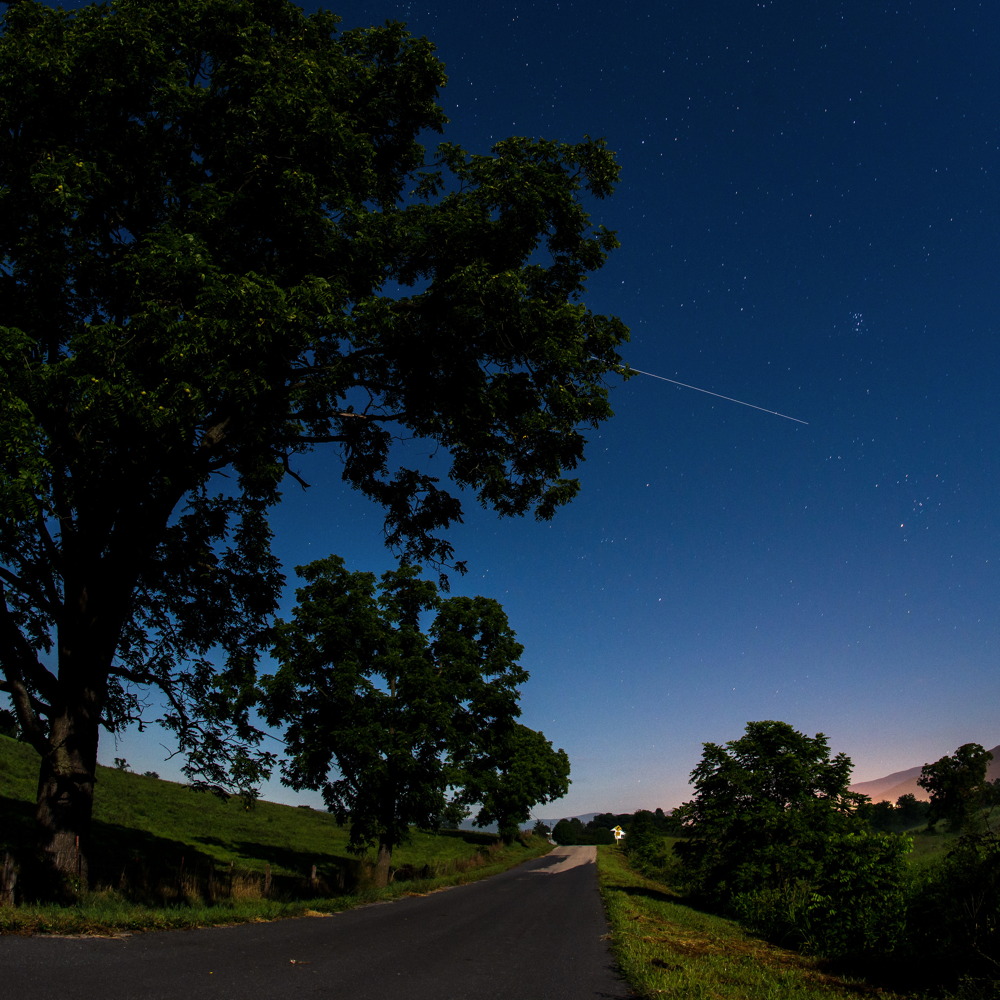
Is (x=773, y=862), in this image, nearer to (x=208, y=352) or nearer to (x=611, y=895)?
(x=611, y=895)

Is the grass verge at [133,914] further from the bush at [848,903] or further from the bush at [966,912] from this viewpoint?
the bush at [966,912]

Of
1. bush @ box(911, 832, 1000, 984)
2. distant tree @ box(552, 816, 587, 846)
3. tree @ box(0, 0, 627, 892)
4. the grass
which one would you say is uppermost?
tree @ box(0, 0, 627, 892)

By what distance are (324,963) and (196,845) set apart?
78.5ft

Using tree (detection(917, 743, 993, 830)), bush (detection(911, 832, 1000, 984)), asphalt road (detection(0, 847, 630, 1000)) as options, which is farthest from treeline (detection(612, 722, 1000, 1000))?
tree (detection(917, 743, 993, 830))

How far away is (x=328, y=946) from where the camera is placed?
8.95 meters

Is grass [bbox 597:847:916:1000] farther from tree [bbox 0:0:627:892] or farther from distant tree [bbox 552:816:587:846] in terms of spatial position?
distant tree [bbox 552:816:587:846]

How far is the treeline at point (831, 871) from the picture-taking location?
299 inches

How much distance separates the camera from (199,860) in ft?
73.1

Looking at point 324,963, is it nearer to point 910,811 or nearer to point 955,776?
point 955,776

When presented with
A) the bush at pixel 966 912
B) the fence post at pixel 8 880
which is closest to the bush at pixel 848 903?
the bush at pixel 966 912

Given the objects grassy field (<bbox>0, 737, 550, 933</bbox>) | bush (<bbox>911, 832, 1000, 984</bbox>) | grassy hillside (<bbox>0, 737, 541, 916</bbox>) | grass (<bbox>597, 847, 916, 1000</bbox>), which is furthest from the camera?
grassy hillside (<bbox>0, 737, 541, 916</bbox>)

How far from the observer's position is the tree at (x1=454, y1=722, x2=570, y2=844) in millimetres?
29598

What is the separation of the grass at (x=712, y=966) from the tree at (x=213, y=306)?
7638mm

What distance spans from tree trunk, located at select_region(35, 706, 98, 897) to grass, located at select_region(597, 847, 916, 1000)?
9.16m
